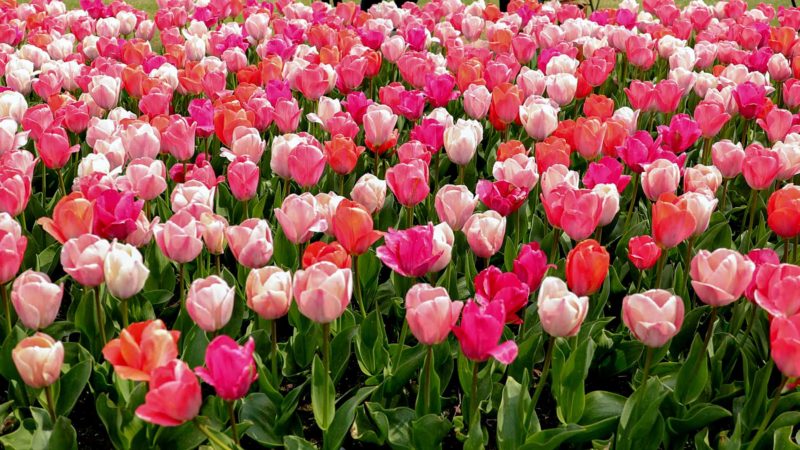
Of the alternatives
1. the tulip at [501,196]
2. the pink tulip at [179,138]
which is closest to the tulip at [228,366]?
the tulip at [501,196]

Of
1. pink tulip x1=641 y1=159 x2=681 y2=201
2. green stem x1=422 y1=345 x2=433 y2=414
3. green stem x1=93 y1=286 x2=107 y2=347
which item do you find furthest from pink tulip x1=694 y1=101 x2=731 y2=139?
green stem x1=93 y1=286 x2=107 y2=347

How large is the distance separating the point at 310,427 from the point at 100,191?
0.95m

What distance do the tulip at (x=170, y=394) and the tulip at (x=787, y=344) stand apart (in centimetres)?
126

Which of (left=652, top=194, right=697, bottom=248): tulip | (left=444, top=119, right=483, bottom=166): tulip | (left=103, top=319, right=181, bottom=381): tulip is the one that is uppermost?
(left=103, top=319, right=181, bottom=381): tulip

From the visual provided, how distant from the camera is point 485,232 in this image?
2.62 meters

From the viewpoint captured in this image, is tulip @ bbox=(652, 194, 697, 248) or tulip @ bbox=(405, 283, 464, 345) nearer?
tulip @ bbox=(405, 283, 464, 345)

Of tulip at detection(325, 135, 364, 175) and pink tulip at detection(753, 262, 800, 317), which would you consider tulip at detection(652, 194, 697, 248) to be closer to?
pink tulip at detection(753, 262, 800, 317)

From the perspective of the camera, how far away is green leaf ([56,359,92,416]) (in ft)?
7.69

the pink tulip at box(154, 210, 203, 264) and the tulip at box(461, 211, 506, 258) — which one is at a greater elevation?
the pink tulip at box(154, 210, 203, 264)

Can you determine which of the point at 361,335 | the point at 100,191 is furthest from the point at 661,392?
the point at 100,191

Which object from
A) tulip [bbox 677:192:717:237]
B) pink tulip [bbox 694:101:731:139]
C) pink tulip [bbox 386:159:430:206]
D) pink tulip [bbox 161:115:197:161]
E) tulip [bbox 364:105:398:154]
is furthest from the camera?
pink tulip [bbox 694:101:731:139]

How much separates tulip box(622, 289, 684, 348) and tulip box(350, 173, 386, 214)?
102 centimetres

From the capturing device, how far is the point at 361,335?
2.70m

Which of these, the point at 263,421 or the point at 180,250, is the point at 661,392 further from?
the point at 180,250
